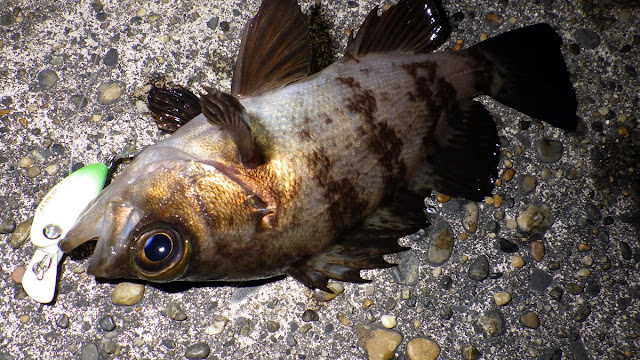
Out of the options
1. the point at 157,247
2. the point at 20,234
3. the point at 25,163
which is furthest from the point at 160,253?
the point at 25,163

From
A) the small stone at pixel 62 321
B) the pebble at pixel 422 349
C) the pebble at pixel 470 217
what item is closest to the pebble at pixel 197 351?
the small stone at pixel 62 321

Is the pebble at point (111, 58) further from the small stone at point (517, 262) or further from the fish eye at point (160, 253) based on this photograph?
the small stone at point (517, 262)

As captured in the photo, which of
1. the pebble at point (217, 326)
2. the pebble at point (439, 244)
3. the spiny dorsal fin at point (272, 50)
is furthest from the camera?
the pebble at point (439, 244)

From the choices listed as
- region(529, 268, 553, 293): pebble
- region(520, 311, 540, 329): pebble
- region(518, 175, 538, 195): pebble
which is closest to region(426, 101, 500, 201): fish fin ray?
region(518, 175, 538, 195): pebble

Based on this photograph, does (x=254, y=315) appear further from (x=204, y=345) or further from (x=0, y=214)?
(x=0, y=214)

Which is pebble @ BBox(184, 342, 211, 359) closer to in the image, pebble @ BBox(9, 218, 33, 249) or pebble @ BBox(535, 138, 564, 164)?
pebble @ BBox(9, 218, 33, 249)

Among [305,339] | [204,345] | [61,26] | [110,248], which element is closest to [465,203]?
[305,339]

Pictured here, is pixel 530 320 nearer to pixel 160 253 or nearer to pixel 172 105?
pixel 160 253
